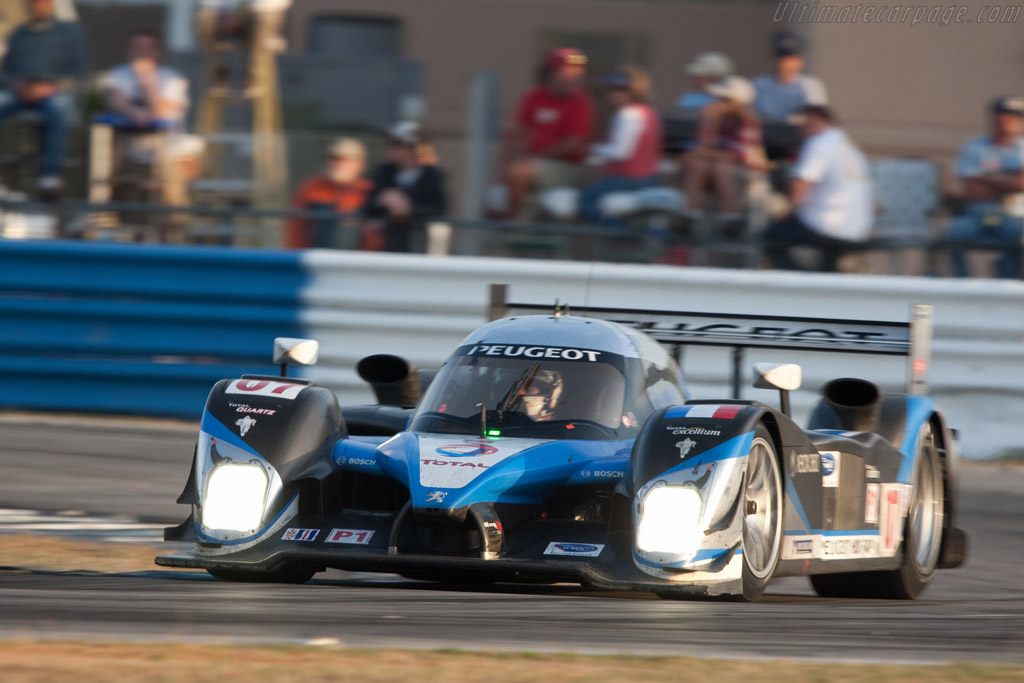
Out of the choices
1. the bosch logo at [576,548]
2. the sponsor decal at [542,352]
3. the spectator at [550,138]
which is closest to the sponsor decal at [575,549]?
the bosch logo at [576,548]

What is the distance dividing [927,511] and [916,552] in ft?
1.31

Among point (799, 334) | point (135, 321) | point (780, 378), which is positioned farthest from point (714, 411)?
point (135, 321)

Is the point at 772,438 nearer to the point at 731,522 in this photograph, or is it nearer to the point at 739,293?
the point at 731,522

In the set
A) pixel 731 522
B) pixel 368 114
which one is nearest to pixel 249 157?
pixel 368 114

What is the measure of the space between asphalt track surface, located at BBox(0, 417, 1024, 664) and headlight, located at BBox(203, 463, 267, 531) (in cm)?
23

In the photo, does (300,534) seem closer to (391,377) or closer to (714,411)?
(714,411)

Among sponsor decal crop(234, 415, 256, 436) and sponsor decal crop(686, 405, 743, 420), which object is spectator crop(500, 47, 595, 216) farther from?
sponsor decal crop(686, 405, 743, 420)

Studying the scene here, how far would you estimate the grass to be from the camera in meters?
3.84

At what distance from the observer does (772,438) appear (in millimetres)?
5984

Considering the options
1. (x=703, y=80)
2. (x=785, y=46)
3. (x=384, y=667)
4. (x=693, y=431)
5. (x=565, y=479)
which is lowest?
(x=384, y=667)

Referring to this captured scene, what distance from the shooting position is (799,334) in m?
7.71

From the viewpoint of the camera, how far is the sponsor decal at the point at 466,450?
590 centimetres

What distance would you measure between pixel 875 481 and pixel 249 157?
18.7 feet

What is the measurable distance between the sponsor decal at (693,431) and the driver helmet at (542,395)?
911 mm
